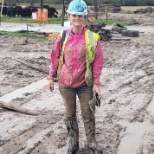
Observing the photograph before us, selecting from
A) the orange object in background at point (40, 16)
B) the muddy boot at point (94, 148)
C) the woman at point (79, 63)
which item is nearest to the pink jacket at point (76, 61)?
the woman at point (79, 63)

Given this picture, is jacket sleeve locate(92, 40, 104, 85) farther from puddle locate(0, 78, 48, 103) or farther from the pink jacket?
puddle locate(0, 78, 48, 103)

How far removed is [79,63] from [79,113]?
246cm

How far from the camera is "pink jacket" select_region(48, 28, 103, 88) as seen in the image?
5082 millimetres

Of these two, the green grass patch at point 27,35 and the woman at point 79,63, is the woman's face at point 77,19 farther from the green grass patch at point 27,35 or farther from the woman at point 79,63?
the green grass patch at point 27,35

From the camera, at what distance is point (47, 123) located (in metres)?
6.89

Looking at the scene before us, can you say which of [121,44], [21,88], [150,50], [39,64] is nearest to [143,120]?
[21,88]

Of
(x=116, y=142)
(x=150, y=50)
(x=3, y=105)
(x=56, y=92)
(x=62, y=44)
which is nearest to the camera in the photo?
(x=62, y=44)

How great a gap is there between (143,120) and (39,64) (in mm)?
5802

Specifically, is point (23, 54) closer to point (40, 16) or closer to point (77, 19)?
point (77, 19)

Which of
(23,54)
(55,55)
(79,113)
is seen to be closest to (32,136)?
(79,113)

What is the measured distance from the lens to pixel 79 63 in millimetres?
5129

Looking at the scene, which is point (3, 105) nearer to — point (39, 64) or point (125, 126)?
point (125, 126)

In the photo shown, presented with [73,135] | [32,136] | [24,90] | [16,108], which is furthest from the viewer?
[24,90]

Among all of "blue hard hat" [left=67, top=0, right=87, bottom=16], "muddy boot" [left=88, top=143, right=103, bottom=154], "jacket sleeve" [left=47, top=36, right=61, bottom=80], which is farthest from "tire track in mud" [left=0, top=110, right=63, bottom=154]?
"blue hard hat" [left=67, top=0, right=87, bottom=16]
